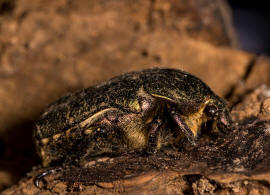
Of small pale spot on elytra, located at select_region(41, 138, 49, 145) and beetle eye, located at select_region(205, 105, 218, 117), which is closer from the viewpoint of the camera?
beetle eye, located at select_region(205, 105, 218, 117)

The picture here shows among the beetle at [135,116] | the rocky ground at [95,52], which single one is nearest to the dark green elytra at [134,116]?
the beetle at [135,116]

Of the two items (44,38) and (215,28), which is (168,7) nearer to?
(215,28)

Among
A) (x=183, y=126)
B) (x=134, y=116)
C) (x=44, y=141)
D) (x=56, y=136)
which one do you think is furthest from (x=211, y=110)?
(x=44, y=141)

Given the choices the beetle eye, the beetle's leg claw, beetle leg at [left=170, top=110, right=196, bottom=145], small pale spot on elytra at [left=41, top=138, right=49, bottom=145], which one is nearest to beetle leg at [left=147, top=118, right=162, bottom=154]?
beetle leg at [left=170, top=110, right=196, bottom=145]

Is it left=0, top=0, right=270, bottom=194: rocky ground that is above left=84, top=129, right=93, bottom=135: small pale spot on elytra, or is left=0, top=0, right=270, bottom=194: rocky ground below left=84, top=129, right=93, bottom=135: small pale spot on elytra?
above

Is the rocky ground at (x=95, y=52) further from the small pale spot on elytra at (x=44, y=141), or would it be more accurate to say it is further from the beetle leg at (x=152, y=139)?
the beetle leg at (x=152, y=139)

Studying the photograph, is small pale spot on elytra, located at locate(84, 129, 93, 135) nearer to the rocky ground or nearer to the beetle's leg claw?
the beetle's leg claw

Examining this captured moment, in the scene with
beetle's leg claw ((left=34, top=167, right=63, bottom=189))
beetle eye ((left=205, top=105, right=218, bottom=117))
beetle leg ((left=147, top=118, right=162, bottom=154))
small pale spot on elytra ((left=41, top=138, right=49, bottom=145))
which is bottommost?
beetle's leg claw ((left=34, top=167, right=63, bottom=189))

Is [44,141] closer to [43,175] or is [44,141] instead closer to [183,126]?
[43,175]

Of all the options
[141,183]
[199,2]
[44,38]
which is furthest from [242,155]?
[44,38]
